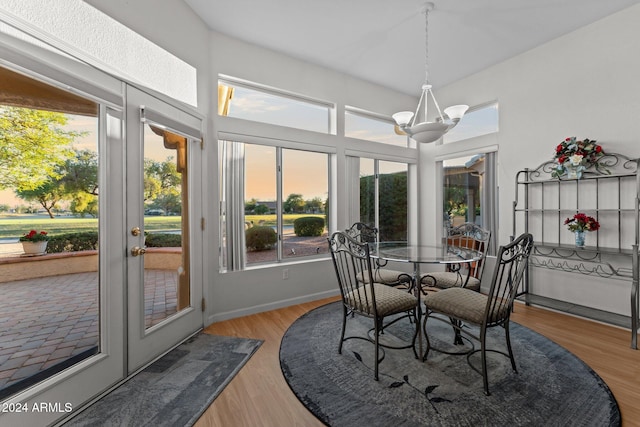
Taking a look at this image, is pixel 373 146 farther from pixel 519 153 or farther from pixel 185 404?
pixel 185 404

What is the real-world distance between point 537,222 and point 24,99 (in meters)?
4.85

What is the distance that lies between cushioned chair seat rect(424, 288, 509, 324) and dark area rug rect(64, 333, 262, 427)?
63.5 inches

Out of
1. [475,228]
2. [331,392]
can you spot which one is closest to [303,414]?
[331,392]

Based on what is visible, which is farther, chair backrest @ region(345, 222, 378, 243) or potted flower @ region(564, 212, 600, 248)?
chair backrest @ region(345, 222, 378, 243)

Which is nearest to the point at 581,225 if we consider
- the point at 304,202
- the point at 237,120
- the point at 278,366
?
the point at 304,202

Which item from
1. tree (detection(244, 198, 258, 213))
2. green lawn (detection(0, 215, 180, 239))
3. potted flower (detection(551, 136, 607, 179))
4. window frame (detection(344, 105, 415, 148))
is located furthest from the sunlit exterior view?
potted flower (detection(551, 136, 607, 179))

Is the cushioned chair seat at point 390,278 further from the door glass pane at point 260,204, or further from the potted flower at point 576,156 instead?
the potted flower at point 576,156

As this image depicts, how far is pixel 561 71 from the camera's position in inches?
128

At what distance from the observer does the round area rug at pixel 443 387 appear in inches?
65.9

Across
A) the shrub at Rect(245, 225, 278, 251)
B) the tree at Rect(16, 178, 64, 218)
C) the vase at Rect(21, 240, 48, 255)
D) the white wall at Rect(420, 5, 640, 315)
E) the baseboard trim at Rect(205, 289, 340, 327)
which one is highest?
the white wall at Rect(420, 5, 640, 315)

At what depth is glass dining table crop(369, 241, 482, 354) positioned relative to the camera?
237cm

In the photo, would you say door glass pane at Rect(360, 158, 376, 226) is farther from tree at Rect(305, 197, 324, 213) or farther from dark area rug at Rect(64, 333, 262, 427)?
dark area rug at Rect(64, 333, 262, 427)

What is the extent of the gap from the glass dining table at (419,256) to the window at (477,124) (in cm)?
214

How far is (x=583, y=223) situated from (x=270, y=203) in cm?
346
